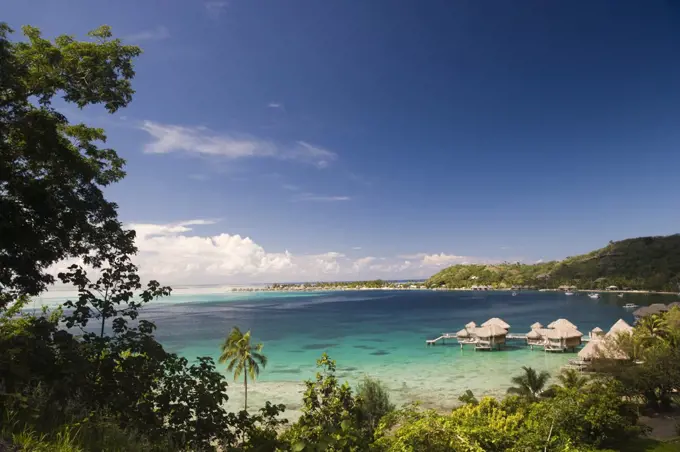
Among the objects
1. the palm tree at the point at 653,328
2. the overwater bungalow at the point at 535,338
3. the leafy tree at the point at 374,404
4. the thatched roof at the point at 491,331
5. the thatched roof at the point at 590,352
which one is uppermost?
the palm tree at the point at 653,328

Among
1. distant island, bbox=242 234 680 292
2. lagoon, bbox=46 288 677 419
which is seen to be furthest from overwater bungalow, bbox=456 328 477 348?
distant island, bbox=242 234 680 292

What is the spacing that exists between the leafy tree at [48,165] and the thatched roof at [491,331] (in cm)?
4356

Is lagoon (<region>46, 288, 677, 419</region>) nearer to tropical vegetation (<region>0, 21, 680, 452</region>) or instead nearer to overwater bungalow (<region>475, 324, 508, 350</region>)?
overwater bungalow (<region>475, 324, 508, 350</region>)

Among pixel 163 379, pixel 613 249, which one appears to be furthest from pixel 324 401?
pixel 613 249

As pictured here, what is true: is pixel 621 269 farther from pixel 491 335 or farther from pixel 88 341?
pixel 88 341

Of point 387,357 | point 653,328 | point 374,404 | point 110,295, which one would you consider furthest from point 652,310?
point 110,295

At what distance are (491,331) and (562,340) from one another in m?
7.22

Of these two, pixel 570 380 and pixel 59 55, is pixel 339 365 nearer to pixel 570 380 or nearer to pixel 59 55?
pixel 570 380

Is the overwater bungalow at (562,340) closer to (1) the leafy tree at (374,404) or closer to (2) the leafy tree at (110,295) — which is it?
(1) the leafy tree at (374,404)

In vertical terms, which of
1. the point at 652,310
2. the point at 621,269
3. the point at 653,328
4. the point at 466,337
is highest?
the point at 653,328

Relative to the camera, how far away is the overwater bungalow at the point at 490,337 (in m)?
42.8

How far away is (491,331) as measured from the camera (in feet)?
140

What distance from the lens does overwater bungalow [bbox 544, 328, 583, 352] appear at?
39.7 m

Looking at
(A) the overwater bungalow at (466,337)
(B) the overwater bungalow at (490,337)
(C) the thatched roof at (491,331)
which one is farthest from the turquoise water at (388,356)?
(C) the thatched roof at (491,331)
